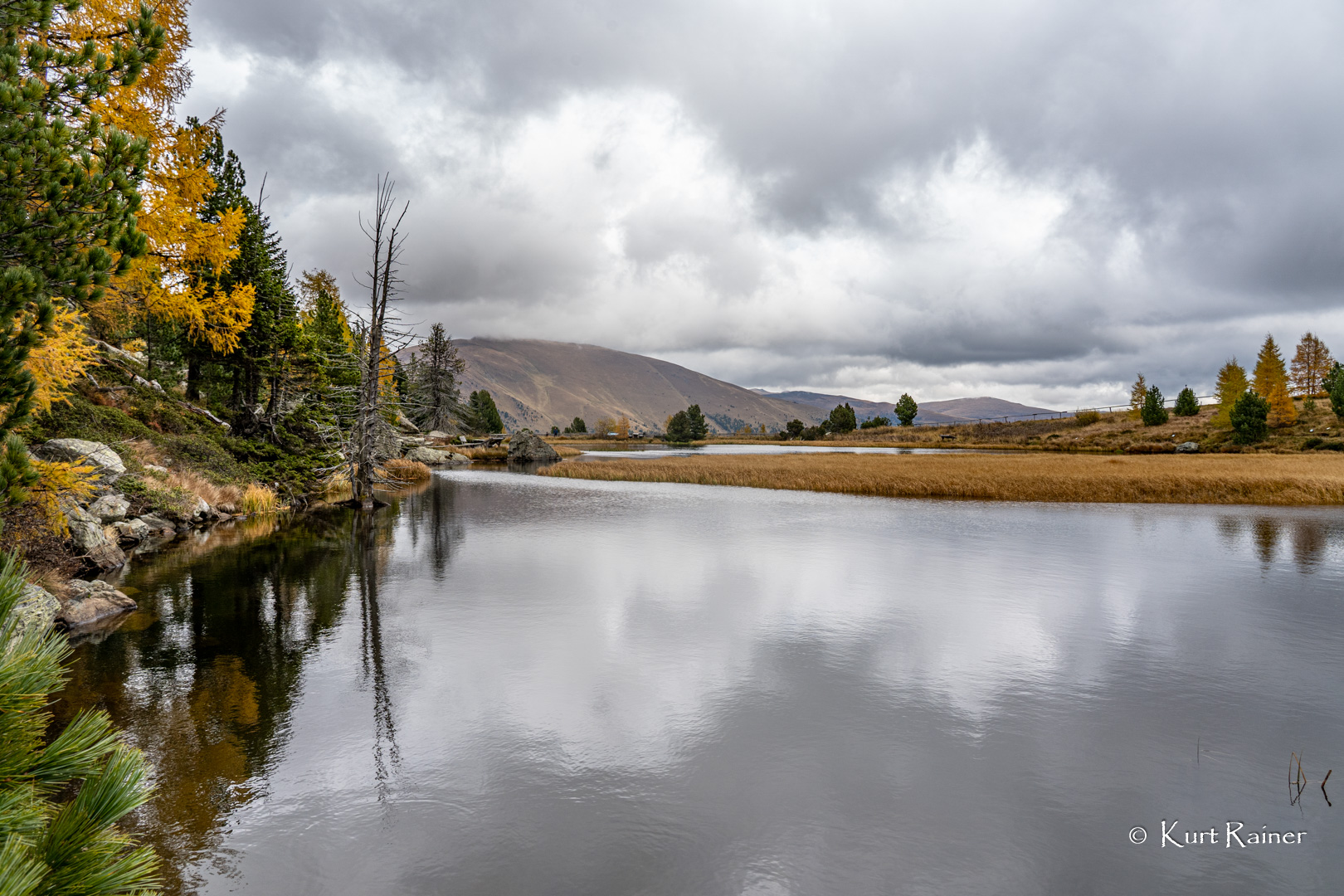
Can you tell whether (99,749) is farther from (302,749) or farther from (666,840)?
(302,749)

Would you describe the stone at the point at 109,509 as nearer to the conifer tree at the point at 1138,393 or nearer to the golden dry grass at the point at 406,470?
the golden dry grass at the point at 406,470

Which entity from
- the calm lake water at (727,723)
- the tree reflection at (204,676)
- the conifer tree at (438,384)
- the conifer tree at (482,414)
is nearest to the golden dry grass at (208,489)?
the tree reflection at (204,676)

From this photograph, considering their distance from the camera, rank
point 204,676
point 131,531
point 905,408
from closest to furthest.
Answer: point 204,676 < point 131,531 < point 905,408

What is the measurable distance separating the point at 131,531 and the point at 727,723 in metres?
19.2

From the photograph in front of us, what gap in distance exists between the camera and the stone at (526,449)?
241 ft

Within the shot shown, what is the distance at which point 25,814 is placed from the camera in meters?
2.76

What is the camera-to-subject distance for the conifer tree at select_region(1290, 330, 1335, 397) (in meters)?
101

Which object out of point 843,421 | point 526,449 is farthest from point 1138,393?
point 526,449

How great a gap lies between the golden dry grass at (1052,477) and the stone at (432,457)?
13.1 m

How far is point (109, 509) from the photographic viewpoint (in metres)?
17.2

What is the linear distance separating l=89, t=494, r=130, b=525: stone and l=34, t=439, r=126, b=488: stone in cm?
54

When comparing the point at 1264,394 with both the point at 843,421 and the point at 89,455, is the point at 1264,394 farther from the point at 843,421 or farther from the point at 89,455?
the point at 89,455

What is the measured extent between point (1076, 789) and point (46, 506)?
16.5 metres

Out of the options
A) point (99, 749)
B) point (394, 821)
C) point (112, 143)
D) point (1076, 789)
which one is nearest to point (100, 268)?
point (112, 143)
